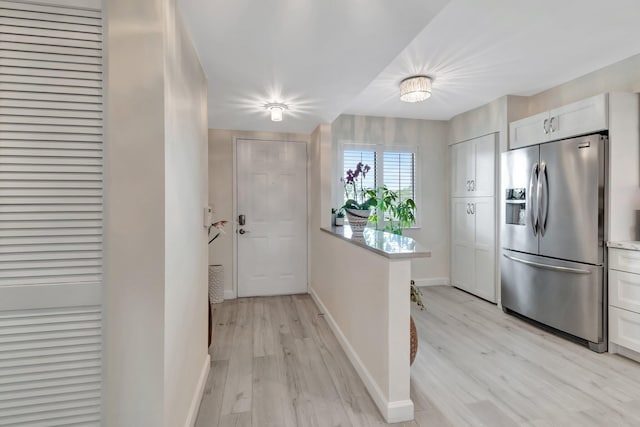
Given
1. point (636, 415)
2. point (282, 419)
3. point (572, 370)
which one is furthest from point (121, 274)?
point (572, 370)

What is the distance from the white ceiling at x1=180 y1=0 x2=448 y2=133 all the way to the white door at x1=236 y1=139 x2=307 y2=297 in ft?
4.48

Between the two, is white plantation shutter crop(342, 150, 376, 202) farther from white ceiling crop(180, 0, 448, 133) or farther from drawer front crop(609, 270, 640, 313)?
drawer front crop(609, 270, 640, 313)

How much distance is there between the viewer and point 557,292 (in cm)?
279

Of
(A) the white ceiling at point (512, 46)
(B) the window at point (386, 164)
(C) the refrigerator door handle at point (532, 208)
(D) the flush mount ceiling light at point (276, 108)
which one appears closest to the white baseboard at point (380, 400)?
(D) the flush mount ceiling light at point (276, 108)

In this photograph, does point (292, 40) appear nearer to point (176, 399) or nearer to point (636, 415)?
point (176, 399)

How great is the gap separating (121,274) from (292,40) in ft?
4.66

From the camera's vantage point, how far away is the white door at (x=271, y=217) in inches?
157

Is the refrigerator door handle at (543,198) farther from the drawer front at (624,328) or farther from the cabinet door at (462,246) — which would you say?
the cabinet door at (462,246)

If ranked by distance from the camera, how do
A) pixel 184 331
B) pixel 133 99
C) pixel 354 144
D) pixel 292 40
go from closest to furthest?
pixel 133 99 → pixel 184 331 → pixel 292 40 → pixel 354 144

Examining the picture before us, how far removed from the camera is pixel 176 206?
135 centimetres

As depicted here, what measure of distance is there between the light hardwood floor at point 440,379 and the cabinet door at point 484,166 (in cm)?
156

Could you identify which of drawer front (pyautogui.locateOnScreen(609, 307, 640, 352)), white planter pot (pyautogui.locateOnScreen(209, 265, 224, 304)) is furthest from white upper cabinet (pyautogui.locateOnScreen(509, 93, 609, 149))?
white planter pot (pyautogui.locateOnScreen(209, 265, 224, 304))

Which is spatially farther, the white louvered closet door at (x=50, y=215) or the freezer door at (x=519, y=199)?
the freezer door at (x=519, y=199)

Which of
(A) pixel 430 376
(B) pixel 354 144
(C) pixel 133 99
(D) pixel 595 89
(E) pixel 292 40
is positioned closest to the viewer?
(C) pixel 133 99
